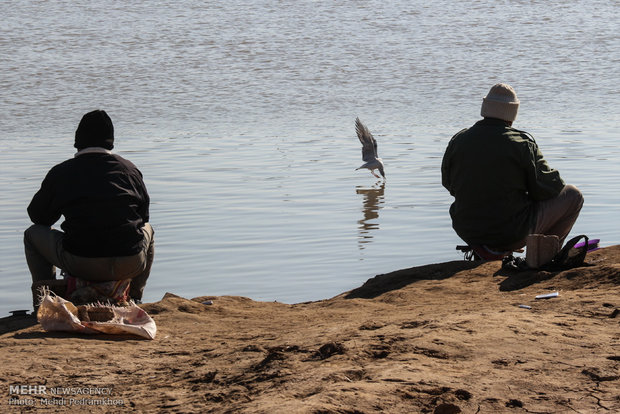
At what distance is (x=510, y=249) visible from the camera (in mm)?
6910

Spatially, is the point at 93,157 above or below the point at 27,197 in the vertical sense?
above

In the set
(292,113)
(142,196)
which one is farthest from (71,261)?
(292,113)

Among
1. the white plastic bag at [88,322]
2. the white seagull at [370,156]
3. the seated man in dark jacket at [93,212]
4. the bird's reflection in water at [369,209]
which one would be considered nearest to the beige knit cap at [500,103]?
the bird's reflection in water at [369,209]

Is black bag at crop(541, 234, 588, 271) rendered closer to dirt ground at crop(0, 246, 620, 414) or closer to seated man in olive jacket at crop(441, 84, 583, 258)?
dirt ground at crop(0, 246, 620, 414)

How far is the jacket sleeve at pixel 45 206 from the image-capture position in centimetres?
582

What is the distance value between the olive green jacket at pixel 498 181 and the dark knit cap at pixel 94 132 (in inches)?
→ 90.9

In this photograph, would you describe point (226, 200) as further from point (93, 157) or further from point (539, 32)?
point (539, 32)

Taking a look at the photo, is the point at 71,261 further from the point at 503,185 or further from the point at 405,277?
the point at 503,185

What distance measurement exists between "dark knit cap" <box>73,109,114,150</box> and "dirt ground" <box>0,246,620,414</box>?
0.99 m

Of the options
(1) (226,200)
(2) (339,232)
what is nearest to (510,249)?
(2) (339,232)

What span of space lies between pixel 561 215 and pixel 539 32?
1930 centimetres

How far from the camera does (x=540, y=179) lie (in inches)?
265

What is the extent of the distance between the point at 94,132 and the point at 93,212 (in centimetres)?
46

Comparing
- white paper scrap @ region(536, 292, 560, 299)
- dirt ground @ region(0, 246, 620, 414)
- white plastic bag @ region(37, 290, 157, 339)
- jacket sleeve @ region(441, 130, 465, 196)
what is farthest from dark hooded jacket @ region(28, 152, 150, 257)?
white paper scrap @ region(536, 292, 560, 299)
